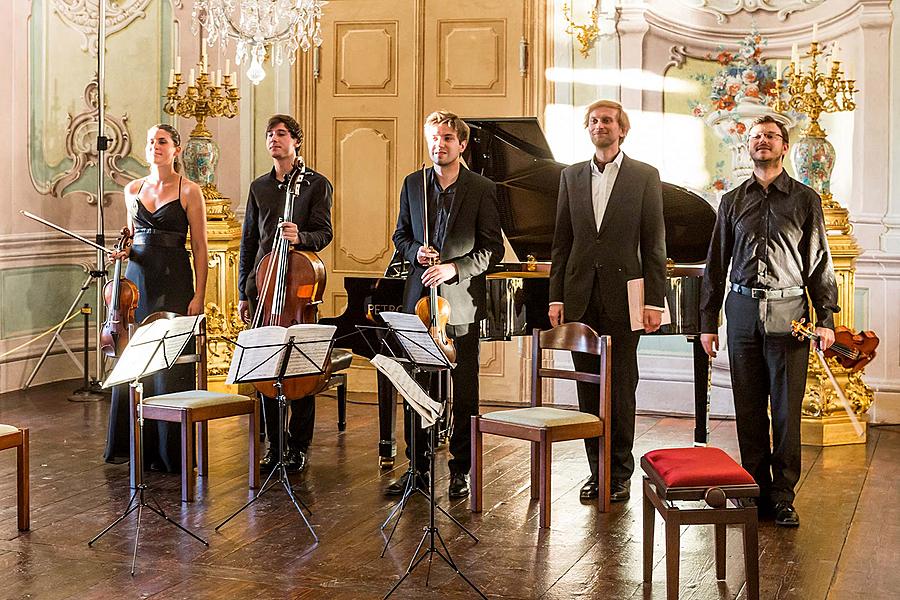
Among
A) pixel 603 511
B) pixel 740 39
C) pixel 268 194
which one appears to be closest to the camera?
pixel 603 511

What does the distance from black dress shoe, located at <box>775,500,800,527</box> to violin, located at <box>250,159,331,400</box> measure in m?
1.87

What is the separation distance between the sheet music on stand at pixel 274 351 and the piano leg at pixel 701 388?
2.16 metres

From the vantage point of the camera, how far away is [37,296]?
7.90m

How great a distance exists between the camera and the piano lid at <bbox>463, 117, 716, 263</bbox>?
5.81 metres

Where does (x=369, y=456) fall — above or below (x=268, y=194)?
below

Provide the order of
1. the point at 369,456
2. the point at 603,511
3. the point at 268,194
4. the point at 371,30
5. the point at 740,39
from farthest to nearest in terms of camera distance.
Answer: the point at 371,30 < the point at 740,39 < the point at 369,456 < the point at 268,194 < the point at 603,511

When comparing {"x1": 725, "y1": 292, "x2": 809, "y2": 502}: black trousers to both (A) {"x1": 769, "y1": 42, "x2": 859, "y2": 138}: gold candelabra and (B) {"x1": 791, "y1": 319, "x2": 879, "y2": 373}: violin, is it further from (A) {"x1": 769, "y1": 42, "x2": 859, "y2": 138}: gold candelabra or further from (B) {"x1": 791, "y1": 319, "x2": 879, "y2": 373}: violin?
(A) {"x1": 769, "y1": 42, "x2": 859, "y2": 138}: gold candelabra

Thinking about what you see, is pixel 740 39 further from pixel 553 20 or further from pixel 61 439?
pixel 61 439

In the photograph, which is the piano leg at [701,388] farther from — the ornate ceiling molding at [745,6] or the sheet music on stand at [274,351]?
the ornate ceiling molding at [745,6]

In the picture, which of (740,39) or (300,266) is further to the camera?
(740,39)

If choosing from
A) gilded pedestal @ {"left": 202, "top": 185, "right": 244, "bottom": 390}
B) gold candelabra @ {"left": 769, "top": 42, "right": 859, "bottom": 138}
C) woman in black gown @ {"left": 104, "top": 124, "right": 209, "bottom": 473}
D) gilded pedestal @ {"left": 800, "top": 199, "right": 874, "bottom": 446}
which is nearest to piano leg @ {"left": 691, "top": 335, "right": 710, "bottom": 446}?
gilded pedestal @ {"left": 800, "top": 199, "right": 874, "bottom": 446}

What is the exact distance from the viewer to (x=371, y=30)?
7883 millimetres

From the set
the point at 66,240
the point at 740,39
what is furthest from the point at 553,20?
the point at 66,240

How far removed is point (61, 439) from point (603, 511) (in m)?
2.98
